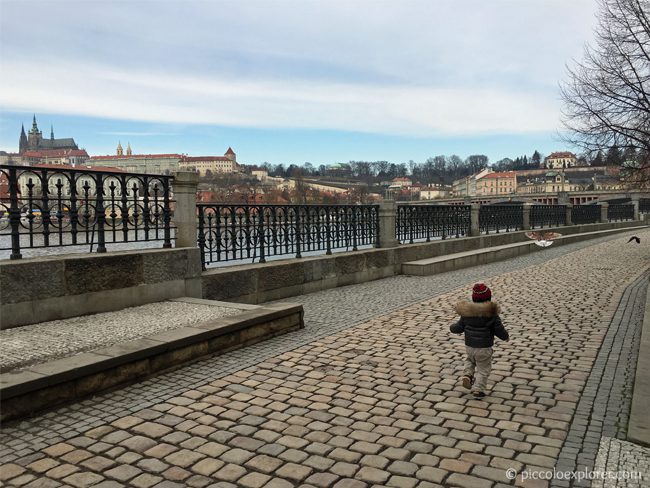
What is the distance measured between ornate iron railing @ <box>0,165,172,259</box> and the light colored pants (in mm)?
5016

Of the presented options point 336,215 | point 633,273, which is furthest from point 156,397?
point 633,273

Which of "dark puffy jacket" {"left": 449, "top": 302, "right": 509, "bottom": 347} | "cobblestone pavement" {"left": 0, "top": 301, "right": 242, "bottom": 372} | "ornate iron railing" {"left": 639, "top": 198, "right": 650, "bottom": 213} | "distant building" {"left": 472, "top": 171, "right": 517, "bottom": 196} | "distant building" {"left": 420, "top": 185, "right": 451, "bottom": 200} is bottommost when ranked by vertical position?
"cobblestone pavement" {"left": 0, "top": 301, "right": 242, "bottom": 372}

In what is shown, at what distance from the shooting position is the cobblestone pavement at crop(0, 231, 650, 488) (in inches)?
133

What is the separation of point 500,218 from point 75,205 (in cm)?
1845

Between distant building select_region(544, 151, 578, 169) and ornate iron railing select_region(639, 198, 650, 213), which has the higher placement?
distant building select_region(544, 151, 578, 169)

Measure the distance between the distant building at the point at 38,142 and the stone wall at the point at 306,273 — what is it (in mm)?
117099

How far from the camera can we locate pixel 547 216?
1067 inches

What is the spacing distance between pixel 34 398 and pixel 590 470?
4.02 metres

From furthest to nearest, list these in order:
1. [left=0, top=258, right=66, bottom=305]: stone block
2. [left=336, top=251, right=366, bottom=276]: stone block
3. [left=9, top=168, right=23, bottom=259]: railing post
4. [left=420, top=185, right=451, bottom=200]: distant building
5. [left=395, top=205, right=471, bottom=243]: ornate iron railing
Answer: [left=420, top=185, right=451, bottom=200]: distant building → [left=395, top=205, right=471, bottom=243]: ornate iron railing → [left=336, top=251, right=366, bottom=276]: stone block → [left=9, top=168, right=23, bottom=259]: railing post → [left=0, top=258, right=66, bottom=305]: stone block

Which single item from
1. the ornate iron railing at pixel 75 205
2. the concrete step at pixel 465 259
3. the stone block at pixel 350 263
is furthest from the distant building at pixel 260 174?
the ornate iron railing at pixel 75 205

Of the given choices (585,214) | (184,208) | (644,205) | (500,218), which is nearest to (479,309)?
(184,208)

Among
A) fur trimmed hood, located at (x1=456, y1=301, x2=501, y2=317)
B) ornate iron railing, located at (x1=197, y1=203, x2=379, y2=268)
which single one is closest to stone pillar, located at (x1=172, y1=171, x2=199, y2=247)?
ornate iron railing, located at (x1=197, y1=203, x2=379, y2=268)

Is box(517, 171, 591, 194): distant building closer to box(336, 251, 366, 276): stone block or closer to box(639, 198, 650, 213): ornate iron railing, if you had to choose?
box(639, 198, 650, 213): ornate iron railing

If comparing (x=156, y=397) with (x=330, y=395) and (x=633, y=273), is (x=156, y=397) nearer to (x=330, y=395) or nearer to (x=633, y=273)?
(x=330, y=395)
